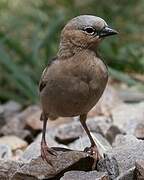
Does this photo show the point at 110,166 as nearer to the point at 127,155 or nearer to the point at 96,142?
the point at 127,155

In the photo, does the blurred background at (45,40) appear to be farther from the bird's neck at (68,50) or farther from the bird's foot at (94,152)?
the bird's neck at (68,50)

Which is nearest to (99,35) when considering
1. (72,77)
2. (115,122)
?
(72,77)

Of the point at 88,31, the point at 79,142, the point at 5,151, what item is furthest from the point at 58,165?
the point at 5,151

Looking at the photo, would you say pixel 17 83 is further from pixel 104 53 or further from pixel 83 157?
pixel 83 157

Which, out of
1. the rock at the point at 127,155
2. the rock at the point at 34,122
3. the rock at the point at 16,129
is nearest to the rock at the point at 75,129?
the rock at the point at 34,122

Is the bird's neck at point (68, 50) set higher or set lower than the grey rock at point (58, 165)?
higher

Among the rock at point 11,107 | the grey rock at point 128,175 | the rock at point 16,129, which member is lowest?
the rock at point 11,107
